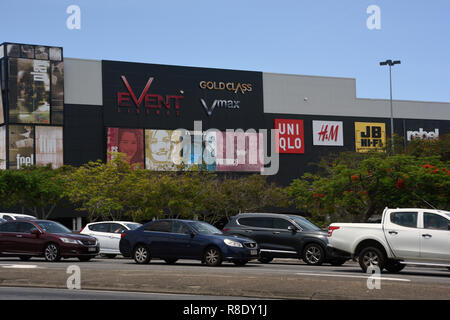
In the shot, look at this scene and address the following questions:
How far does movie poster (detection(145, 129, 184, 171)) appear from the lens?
69.6 meters

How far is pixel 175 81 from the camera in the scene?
242ft

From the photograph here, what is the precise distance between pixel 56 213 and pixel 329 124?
32326 mm

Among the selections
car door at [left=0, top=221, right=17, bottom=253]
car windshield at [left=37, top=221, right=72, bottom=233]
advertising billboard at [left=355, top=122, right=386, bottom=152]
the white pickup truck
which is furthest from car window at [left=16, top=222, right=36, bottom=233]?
advertising billboard at [left=355, top=122, right=386, bottom=152]

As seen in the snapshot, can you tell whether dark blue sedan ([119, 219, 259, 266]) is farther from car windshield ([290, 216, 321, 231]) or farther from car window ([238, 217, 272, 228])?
car windshield ([290, 216, 321, 231])

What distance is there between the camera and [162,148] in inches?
2790

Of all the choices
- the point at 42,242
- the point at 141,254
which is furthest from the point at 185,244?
the point at 42,242

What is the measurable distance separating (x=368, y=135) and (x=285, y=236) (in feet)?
197

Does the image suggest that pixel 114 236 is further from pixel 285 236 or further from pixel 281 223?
pixel 285 236

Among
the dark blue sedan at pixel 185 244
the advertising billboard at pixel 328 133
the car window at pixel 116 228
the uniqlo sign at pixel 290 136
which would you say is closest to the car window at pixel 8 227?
the dark blue sedan at pixel 185 244

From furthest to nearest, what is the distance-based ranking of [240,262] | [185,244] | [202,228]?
[202,228] < [240,262] < [185,244]

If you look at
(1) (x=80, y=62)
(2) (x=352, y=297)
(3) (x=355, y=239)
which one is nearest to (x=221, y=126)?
(1) (x=80, y=62)

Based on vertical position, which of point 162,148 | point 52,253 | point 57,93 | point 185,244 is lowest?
point 52,253

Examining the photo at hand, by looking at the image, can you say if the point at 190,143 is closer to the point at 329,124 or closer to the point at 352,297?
the point at 329,124

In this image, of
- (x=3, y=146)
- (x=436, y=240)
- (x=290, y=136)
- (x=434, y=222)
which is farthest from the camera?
(x=290, y=136)
